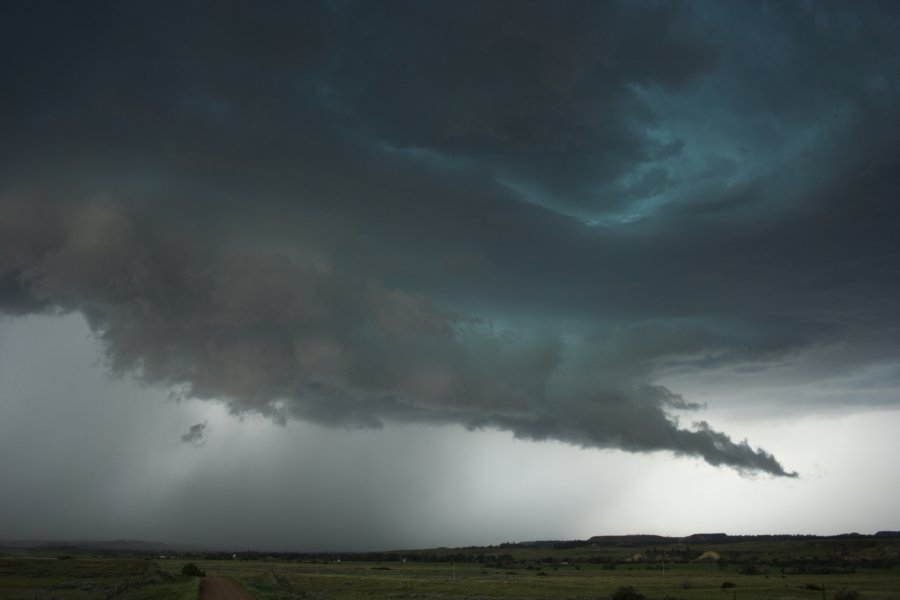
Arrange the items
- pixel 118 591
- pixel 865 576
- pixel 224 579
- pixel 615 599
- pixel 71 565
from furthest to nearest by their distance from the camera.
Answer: pixel 71 565 < pixel 865 576 < pixel 224 579 < pixel 118 591 < pixel 615 599

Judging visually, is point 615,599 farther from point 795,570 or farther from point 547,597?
point 795,570

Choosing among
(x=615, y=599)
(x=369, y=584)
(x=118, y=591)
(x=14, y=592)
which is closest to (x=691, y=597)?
(x=615, y=599)

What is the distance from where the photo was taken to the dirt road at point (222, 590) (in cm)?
6981

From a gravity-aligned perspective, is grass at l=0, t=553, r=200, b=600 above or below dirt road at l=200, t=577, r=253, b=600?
below

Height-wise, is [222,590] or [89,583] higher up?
[222,590]

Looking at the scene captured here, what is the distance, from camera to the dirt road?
69.8 meters

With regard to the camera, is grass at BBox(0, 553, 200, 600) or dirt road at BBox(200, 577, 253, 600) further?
grass at BBox(0, 553, 200, 600)

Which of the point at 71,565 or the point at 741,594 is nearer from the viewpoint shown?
the point at 741,594

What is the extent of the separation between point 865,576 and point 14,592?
372 ft

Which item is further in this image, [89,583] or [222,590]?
[89,583]

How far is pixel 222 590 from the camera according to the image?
78312 millimetres

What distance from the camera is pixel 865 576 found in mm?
107938

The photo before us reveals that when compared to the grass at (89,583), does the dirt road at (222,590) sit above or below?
above

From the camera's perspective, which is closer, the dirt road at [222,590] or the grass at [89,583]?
the dirt road at [222,590]
